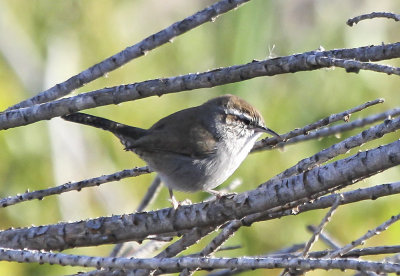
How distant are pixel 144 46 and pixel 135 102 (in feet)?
10.2

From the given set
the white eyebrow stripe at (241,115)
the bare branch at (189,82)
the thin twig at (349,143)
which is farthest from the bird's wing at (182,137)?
the thin twig at (349,143)

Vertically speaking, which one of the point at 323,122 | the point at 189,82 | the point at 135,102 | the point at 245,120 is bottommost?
the point at 323,122

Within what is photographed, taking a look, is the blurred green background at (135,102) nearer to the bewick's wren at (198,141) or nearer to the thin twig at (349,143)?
the bewick's wren at (198,141)

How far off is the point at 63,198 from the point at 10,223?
41 cm

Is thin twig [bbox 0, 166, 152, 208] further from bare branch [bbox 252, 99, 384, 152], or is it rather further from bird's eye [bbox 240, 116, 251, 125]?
bird's eye [bbox 240, 116, 251, 125]

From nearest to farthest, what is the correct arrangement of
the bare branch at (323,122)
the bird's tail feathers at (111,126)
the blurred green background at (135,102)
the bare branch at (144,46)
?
the bare branch at (323,122) → the bare branch at (144,46) → the bird's tail feathers at (111,126) → the blurred green background at (135,102)

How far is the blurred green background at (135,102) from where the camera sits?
519 centimetres

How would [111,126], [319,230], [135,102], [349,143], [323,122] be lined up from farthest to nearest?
[135,102] < [111,126] < [323,122] < [349,143] < [319,230]

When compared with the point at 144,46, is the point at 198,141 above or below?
above

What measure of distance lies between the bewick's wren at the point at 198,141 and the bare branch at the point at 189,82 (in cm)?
107

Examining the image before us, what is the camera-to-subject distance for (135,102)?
5883mm

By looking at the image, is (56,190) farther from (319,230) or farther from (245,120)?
(245,120)

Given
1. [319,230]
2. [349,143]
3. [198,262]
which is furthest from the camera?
[349,143]

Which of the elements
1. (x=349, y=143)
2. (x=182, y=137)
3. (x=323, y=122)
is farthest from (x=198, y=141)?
(x=349, y=143)
